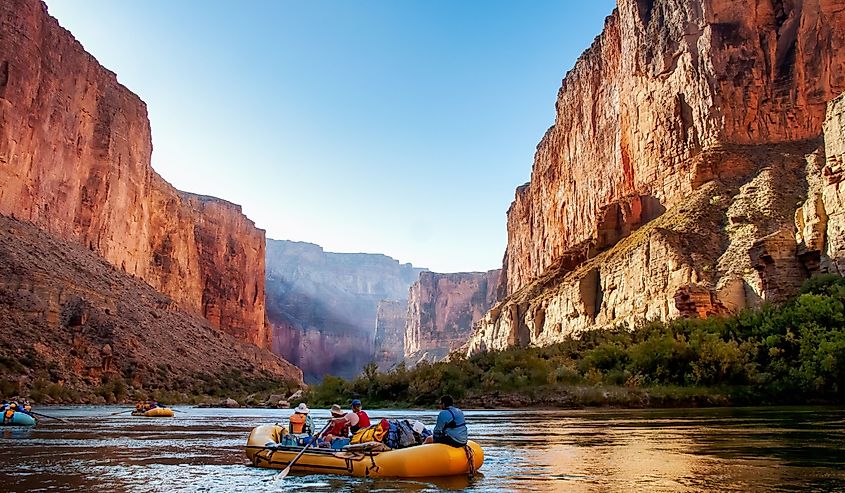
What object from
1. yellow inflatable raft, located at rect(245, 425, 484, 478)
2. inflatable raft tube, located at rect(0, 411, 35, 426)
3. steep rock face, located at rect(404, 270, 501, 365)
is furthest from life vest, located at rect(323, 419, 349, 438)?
steep rock face, located at rect(404, 270, 501, 365)

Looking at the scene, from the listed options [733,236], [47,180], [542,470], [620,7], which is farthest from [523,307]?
[542,470]

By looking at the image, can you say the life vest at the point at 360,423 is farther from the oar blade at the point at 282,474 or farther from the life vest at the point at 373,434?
the oar blade at the point at 282,474

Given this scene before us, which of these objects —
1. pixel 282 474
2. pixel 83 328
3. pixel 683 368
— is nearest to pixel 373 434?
pixel 282 474

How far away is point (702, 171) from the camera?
6116 centimetres

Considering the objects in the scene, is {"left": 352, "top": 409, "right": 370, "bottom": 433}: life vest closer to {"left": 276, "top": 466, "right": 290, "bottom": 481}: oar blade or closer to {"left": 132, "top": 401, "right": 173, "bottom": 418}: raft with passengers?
{"left": 276, "top": 466, "right": 290, "bottom": 481}: oar blade

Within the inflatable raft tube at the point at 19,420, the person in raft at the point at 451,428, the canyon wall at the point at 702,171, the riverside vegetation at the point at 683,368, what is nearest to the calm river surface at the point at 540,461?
the person in raft at the point at 451,428

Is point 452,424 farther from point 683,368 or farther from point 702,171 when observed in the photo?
point 702,171

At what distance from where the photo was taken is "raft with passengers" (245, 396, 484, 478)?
12.8 meters

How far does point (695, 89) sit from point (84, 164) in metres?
64.6

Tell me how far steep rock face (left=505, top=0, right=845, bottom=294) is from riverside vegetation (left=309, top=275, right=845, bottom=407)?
22.3 m

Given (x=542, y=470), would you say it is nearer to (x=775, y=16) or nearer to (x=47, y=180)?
(x=775, y=16)

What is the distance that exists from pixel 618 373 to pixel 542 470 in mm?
30157

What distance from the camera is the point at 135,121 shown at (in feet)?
302

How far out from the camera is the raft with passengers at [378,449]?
12.8m
